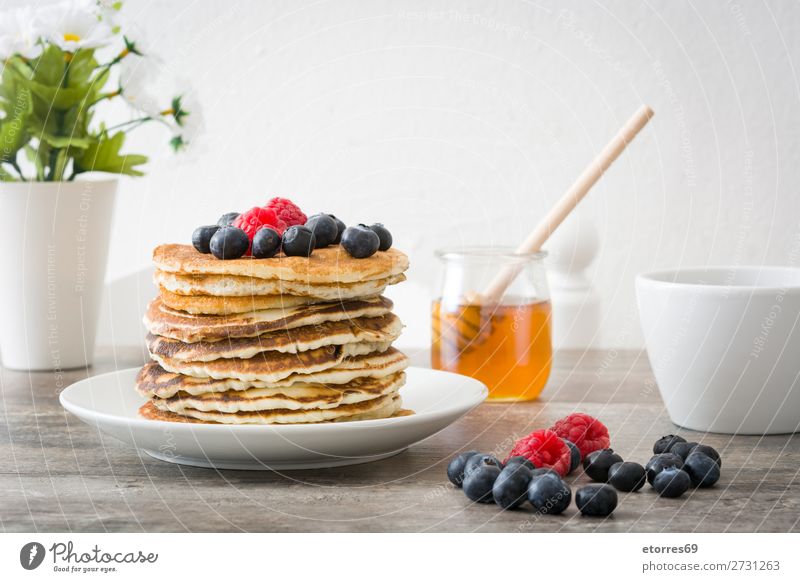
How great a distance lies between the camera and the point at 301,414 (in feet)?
3.92

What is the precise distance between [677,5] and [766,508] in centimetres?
241

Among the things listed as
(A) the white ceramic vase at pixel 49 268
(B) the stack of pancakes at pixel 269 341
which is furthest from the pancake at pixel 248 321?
(A) the white ceramic vase at pixel 49 268

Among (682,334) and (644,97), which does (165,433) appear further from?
(644,97)

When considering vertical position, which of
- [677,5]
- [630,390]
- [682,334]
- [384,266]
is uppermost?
[677,5]

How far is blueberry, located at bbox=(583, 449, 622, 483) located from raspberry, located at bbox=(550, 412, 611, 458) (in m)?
0.07

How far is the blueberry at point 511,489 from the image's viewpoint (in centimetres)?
104

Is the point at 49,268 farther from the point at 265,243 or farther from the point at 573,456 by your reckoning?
the point at 573,456

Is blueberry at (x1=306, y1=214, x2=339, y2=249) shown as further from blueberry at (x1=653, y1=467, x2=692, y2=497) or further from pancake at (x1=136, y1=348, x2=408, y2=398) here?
blueberry at (x1=653, y1=467, x2=692, y2=497)

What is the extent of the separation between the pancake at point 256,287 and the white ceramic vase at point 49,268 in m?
0.78

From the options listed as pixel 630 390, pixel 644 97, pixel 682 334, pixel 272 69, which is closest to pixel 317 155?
pixel 272 69

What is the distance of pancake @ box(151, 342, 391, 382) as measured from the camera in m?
1.18

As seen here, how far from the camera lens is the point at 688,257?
3273 millimetres

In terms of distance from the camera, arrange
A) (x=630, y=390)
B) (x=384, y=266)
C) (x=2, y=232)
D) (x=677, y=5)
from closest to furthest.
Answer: (x=384, y=266), (x=630, y=390), (x=2, y=232), (x=677, y=5)

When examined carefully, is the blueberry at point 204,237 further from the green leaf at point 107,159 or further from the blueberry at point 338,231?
the green leaf at point 107,159
